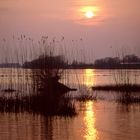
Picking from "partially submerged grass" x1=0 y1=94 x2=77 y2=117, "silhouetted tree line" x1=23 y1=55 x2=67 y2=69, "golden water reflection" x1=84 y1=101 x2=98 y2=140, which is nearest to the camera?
"golden water reflection" x1=84 y1=101 x2=98 y2=140

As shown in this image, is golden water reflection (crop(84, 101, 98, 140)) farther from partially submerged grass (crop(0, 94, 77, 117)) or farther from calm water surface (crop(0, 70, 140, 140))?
partially submerged grass (crop(0, 94, 77, 117))

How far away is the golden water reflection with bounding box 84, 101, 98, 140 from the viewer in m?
12.8

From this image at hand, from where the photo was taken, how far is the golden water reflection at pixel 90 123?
1282cm

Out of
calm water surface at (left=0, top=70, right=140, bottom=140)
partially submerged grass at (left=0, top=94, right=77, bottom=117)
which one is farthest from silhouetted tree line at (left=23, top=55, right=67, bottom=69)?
calm water surface at (left=0, top=70, right=140, bottom=140)

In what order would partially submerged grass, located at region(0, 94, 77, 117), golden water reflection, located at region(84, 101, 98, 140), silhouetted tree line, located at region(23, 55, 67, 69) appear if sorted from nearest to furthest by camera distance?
1. golden water reflection, located at region(84, 101, 98, 140)
2. partially submerged grass, located at region(0, 94, 77, 117)
3. silhouetted tree line, located at region(23, 55, 67, 69)

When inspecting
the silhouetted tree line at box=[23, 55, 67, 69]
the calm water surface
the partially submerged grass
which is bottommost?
the calm water surface

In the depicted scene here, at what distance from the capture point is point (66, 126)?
14719 mm

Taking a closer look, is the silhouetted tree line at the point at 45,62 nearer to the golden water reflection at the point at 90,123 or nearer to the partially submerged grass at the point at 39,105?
the partially submerged grass at the point at 39,105

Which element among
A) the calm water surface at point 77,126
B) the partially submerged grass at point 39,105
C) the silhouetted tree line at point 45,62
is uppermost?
the silhouetted tree line at point 45,62

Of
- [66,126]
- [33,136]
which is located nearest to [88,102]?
[66,126]

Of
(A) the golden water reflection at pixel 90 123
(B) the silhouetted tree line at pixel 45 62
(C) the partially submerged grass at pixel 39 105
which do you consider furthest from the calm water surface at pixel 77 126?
(B) the silhouetted tree line at pixel 45 62

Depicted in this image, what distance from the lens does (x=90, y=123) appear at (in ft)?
50.9

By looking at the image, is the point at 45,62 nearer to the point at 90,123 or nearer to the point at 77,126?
the point at 90,123

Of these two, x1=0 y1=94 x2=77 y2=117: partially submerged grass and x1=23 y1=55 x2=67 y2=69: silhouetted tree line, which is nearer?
x1=0 y1=94 x2=77 y2=117: partially submerged grass
